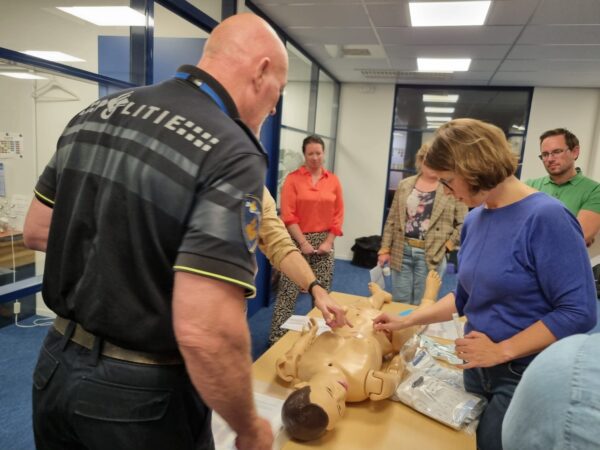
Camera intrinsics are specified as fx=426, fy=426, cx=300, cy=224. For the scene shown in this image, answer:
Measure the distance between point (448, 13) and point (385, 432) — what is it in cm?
297

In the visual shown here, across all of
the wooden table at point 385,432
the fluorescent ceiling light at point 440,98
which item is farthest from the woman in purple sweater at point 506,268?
the fluorescent ceiling light at point 440,98

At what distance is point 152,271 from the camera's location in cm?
74

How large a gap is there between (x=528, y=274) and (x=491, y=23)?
2810 mm

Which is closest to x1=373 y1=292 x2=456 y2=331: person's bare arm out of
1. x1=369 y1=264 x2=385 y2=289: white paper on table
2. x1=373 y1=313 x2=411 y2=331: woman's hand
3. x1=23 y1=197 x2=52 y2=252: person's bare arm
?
x1=373 y1=313 x2=411 y2=331: woman's hand

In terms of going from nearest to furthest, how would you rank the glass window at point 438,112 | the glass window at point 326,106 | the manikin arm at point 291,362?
the manikin arm at point 291,362 → the glass window at point 326,106 → the glass window at point 438,112

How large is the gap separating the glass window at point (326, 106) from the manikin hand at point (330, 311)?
12.7ft

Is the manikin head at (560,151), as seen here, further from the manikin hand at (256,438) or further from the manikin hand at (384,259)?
the manikin hand at (256,438)

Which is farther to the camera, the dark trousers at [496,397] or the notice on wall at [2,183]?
the notice on wall at [2,183]

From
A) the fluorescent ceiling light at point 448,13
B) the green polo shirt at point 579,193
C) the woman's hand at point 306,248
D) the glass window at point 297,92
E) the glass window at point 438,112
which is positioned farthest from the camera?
the glass window at point 438,112

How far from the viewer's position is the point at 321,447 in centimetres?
116

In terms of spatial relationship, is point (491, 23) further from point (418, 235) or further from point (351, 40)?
point (418, 235)

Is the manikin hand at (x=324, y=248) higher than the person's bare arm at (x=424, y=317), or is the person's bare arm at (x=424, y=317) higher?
the person's bare arm at (x=424, y=317)

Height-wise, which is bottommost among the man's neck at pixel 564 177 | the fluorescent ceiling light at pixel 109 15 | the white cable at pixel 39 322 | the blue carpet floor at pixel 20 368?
the blue carpet floor at pixel 20 368

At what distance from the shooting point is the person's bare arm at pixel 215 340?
2.27 feet
